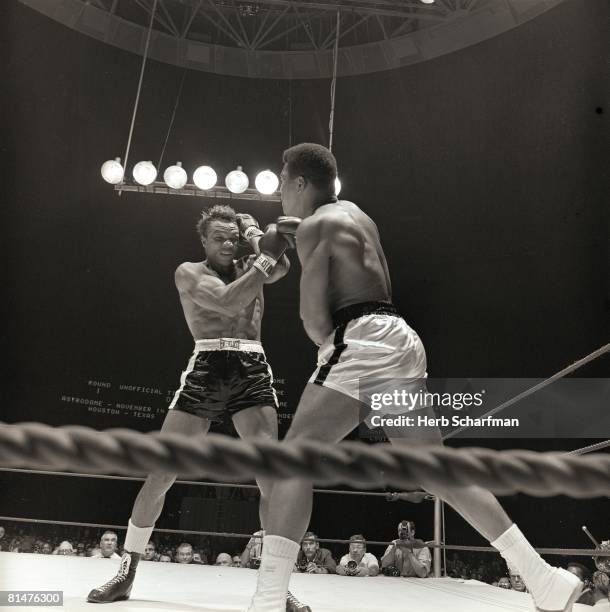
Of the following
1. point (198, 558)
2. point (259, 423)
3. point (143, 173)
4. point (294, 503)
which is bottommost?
point (198, 558)

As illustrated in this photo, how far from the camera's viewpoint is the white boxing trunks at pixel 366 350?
135cm

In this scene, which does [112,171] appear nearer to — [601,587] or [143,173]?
[143,173]

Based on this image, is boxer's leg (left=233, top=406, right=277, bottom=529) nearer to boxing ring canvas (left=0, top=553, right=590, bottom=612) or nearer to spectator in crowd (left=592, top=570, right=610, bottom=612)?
boxing ring canvas (left=0, top=553, right=590, bottom=612)

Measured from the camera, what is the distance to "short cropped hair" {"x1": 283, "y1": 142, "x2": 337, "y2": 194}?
155 cm

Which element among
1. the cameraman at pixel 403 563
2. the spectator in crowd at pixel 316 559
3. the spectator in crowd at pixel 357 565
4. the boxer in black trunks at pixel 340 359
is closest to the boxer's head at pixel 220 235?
the boxer in black trunks at pixel 340 359

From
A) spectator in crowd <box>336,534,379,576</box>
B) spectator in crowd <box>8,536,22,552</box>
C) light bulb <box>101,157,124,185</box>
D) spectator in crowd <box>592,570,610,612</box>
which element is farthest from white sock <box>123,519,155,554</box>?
spectator in crowd <box>8,536,22,552</box>

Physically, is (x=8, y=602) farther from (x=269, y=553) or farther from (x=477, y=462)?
(x=477, y=462)

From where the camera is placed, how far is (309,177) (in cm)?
156

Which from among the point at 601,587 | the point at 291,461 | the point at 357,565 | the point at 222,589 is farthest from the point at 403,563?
the point at 291,461

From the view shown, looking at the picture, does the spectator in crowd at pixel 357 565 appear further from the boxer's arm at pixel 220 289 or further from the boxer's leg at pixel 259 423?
the boxer's arm at pixel 220 289

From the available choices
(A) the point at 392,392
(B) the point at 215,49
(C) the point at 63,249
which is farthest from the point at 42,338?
(A) the point at 392,392

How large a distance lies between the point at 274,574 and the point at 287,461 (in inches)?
35.7

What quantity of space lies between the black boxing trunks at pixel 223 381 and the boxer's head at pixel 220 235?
10.9 inches

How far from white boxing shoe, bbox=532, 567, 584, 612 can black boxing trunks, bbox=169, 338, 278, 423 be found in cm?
95
